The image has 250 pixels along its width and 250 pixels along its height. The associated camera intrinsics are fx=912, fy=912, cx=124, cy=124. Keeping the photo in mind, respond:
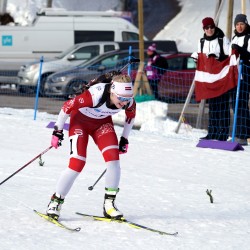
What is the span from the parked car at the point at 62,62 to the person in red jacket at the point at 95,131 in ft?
47.0

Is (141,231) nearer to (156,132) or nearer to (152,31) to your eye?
(156,132)

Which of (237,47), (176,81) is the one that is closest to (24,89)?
(176,81)

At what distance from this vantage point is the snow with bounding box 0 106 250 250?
754cm

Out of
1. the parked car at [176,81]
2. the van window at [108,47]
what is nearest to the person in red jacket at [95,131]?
the parked car at [176,81]

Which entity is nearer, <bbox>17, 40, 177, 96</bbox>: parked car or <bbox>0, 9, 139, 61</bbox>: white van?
<bbox>17, 40, 177, 96</bbox>: parked car

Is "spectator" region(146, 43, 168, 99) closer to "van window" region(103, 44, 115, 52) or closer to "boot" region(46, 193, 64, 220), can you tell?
"van window" region(103, 44, 115, 52)

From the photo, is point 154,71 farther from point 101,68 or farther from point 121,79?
point 121,79

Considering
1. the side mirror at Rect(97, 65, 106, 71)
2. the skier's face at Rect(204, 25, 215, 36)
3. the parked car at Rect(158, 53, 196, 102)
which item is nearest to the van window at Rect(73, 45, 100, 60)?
the parked car at Rect(158, 53, 196, 102)

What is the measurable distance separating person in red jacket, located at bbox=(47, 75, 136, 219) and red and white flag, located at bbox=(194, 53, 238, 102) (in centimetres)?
558

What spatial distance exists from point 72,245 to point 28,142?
6498mm

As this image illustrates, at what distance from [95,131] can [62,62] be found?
650 inches

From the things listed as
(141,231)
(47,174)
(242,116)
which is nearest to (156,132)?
(242,116)

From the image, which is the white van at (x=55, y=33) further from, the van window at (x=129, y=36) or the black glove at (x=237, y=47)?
the black glove at (x=237, y=47)

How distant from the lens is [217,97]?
13922 mm
